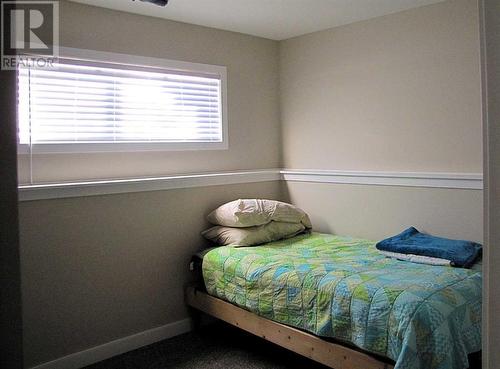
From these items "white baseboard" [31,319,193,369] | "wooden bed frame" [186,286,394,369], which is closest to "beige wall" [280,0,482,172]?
"wooden bed frame" [186,286,394,369]

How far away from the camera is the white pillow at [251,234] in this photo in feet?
10.5

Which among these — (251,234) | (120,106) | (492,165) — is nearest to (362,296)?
(251,234)

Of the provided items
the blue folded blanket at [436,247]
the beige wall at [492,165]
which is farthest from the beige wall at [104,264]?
the beige wall at [492,165]

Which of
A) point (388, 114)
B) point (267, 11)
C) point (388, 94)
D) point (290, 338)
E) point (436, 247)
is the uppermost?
point (267, 11)

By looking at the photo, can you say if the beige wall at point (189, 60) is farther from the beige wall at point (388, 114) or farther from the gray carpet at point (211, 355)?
the gray carpet at point (211, 355)

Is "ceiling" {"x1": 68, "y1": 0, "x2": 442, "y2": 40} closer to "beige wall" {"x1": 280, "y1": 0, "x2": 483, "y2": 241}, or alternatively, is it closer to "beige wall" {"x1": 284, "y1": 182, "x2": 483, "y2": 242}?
"beige wall" {"x1": 280, "y1": 0, "x2": 483, "y2": 241}

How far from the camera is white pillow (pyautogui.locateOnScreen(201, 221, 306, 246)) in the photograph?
126 inches

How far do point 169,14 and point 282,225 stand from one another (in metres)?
1.77

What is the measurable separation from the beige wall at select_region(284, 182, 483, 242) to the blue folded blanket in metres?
0.16

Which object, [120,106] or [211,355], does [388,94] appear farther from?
[211,355]

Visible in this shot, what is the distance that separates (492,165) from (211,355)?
261cm

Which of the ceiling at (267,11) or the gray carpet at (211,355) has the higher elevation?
the ceiling at (267,11)

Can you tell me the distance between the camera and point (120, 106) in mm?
3223

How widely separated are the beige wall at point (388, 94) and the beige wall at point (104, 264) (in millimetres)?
1142
